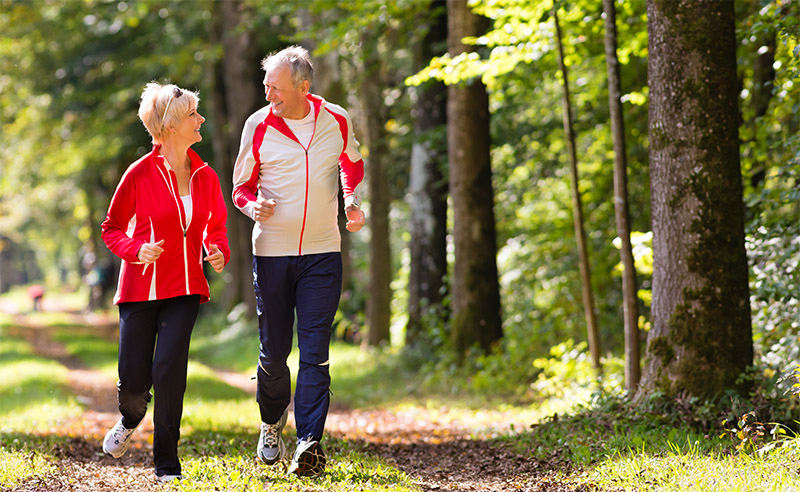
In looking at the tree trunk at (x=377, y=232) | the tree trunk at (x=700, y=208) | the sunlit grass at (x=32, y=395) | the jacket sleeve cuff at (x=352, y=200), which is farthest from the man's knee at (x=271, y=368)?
the tree trunk at (x=377, y=232)

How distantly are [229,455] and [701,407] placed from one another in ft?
10.7

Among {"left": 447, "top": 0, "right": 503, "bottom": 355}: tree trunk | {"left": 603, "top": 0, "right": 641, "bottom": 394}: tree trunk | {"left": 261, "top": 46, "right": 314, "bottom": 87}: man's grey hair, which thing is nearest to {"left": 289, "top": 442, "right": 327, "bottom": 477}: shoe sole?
{"left": 261, "top": 46, "right": 314, "bottom": 87}: man's grey hair

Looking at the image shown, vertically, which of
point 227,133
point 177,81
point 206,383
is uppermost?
point 177,81

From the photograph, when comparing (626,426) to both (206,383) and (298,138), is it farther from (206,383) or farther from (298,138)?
(206,383)

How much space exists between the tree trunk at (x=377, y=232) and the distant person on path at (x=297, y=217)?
1041cm

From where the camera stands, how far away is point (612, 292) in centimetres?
1180

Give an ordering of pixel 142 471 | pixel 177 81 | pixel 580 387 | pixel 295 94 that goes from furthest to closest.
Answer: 1. pixel 177 81
2. pixel 580 387
3. pixel 142 471
4. pixel 295 94

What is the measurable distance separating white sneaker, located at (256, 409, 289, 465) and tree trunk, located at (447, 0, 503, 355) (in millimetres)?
6509

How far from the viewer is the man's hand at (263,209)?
5.04 meters

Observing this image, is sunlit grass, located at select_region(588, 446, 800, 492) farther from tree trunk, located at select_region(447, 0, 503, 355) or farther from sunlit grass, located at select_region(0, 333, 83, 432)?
tree trunk, located at select_region(447, 0, 503, 355)

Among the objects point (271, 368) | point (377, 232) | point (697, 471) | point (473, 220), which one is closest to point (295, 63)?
point (271, 368)

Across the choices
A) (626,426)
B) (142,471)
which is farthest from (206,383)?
(626,426)

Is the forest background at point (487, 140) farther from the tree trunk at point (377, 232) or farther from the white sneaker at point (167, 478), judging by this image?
the white sneaker at point (167, 478)

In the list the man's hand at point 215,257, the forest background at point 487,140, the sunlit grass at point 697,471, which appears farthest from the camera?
the forest background at point 487,140
